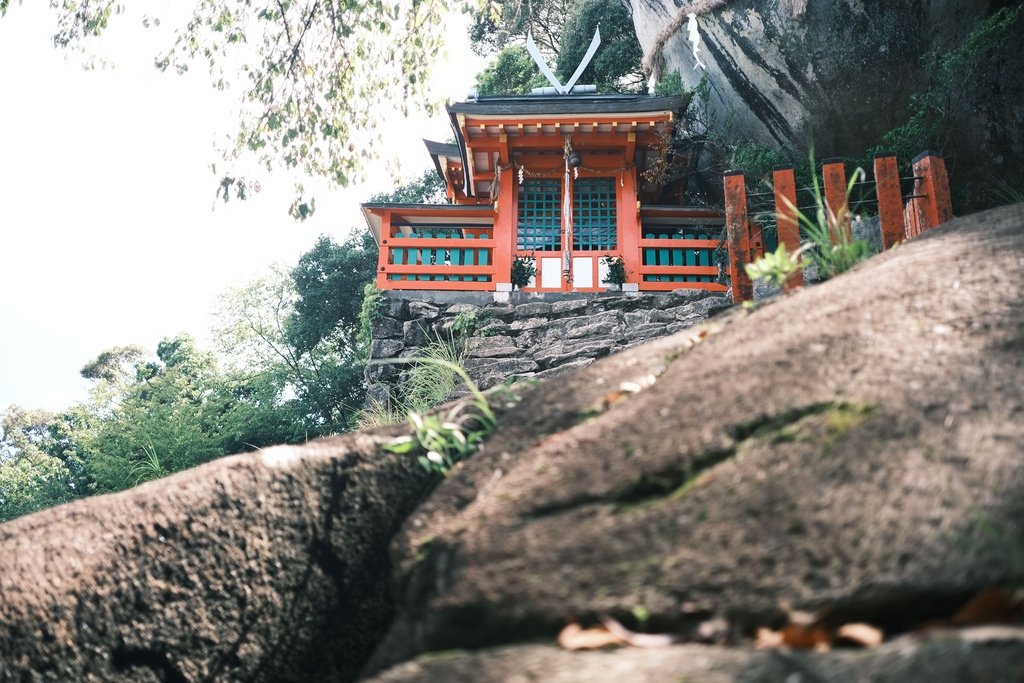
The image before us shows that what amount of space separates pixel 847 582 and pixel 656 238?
12.9 meters

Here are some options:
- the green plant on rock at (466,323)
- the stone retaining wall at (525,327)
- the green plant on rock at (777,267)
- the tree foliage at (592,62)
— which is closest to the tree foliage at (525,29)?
the tree foliage at (592,62)

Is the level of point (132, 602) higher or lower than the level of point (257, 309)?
lower

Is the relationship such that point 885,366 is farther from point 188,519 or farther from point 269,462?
point 188,519

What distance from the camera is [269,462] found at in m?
2.43

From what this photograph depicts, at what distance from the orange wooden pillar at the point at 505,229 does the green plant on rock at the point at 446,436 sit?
10.2m

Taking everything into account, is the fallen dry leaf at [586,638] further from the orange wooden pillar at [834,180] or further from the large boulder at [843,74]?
the large boulder at [843,74]

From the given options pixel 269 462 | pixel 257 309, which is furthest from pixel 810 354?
pixel 257 309

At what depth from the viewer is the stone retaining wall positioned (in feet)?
30.0

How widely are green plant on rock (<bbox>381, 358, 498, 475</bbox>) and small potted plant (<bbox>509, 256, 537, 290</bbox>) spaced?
10.3 meters

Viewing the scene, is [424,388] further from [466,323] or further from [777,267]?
[777,267]

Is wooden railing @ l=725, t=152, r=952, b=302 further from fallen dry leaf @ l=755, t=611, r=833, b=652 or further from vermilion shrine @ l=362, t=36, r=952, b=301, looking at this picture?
vermilion shrine @ l=362, t=36, r=952, b=301

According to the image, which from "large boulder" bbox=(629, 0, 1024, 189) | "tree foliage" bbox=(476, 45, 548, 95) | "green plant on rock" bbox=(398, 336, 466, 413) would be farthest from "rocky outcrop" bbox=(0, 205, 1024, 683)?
"tree foliage" bbox=(476, 45, 548, 95)

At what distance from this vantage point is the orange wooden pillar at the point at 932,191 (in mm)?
5156

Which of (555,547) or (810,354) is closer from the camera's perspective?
(555,547)
